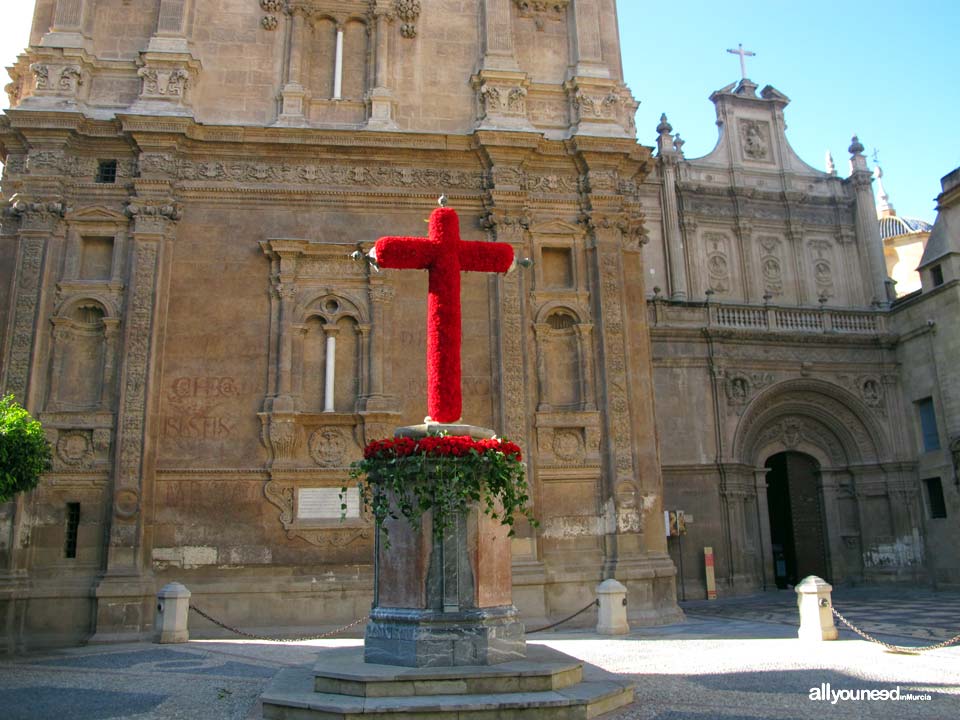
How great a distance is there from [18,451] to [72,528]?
12.3ft

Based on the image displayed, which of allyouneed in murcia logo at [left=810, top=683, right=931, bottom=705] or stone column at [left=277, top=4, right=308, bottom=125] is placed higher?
stone column at [left=277, top=4, right=308, bottom=125]

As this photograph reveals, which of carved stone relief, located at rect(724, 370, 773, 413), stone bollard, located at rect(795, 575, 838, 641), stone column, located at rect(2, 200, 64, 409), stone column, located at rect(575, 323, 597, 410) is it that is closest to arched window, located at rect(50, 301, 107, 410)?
stone column, located at rect(2, 200, 64, 409)

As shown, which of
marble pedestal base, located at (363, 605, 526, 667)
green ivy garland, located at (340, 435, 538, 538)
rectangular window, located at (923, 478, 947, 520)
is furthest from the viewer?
rectangular window, located at (923, 478, 947, 520)

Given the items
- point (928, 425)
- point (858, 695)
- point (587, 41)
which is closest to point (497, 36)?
point (587, 41)

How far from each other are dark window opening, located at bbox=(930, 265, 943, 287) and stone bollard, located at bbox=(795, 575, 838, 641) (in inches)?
615

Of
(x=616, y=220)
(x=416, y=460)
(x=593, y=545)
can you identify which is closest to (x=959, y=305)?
(x=616, y=220)

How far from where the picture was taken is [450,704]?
7309mm

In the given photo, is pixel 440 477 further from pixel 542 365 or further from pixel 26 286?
pixel 26 286

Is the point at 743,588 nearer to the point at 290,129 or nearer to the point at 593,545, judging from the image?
the point at 593,545

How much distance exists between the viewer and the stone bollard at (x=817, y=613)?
12.8 metres

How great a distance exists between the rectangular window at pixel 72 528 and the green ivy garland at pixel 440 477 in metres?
9.83

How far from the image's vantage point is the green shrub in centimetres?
Answer: 1252

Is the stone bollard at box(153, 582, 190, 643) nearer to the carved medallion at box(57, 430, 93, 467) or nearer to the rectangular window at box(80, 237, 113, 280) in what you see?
the carved medallion at box(57, 430, 93, 467)

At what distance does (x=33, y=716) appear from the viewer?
8.25 meters
